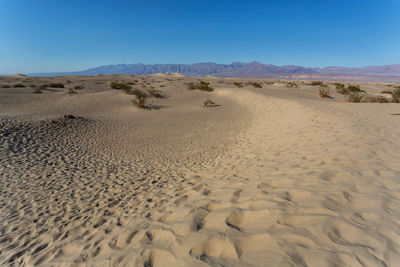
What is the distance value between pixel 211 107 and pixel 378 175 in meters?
12.4

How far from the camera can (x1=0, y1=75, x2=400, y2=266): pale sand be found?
1939mm

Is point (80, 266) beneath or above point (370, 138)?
beneath

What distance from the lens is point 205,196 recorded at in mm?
3455

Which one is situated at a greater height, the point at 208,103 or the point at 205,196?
the point at 208,103

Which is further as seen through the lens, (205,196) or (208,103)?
(208,103)

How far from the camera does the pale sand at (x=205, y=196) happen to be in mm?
1939

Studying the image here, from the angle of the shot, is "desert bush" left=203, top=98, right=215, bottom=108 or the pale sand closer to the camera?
the pale sand

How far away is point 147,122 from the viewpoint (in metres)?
11.3

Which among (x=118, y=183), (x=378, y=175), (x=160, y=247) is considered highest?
(x=378, y=175)

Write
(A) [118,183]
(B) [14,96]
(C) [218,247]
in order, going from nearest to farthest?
(C) [218,247]
(A) [118,183]
(B) [14,96]

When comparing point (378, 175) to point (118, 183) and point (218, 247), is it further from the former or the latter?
point (118, 183)

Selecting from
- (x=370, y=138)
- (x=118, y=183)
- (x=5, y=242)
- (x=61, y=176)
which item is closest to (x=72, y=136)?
(x=61, y=176)

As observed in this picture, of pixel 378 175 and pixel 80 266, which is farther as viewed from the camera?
pixel 378 175

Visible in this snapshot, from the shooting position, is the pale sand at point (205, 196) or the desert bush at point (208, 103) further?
the desert bush at point (208, 103)
